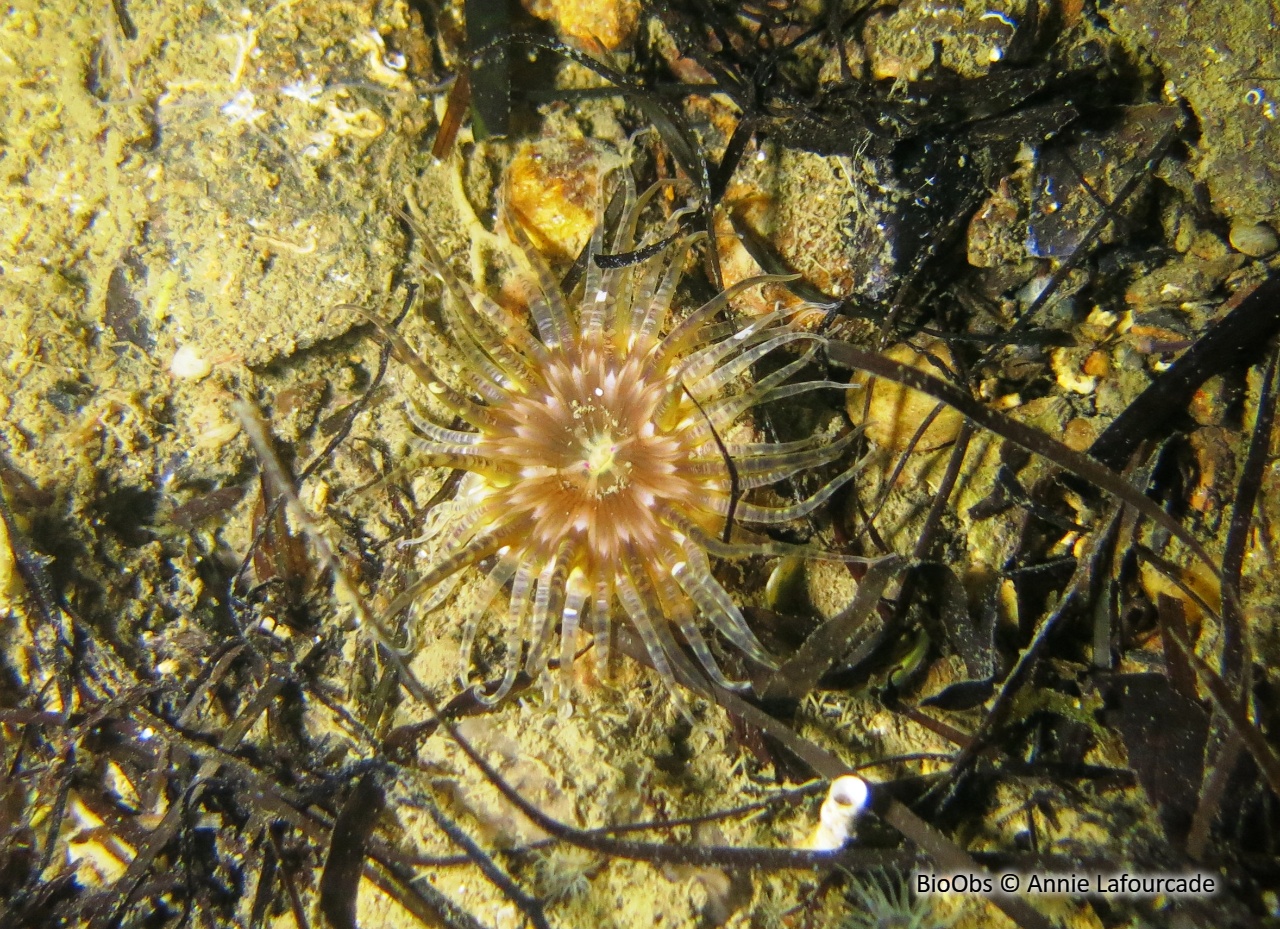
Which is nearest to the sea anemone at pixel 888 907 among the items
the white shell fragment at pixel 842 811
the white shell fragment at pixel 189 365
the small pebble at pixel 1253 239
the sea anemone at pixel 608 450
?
the white shell fragment at pixel 842 811

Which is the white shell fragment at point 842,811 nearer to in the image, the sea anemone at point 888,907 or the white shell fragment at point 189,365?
the sea anemone at point 888,907

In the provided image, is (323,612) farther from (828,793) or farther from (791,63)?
(791,63)

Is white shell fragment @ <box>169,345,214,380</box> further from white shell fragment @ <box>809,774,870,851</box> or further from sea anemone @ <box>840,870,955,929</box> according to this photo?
sea anemone @ <box>840,870,955,929</box>

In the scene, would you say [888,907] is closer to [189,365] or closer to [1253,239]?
[1253,239]

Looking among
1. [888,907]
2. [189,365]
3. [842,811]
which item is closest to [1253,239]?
[842,811]

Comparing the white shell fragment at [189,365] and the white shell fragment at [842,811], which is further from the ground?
Result: the white shell fragment at [189,365]

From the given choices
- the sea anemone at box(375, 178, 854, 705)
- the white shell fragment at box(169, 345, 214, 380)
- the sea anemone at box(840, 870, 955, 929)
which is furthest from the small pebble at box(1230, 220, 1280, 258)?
the white shell fragment at box(169, 345, 214, 380)
